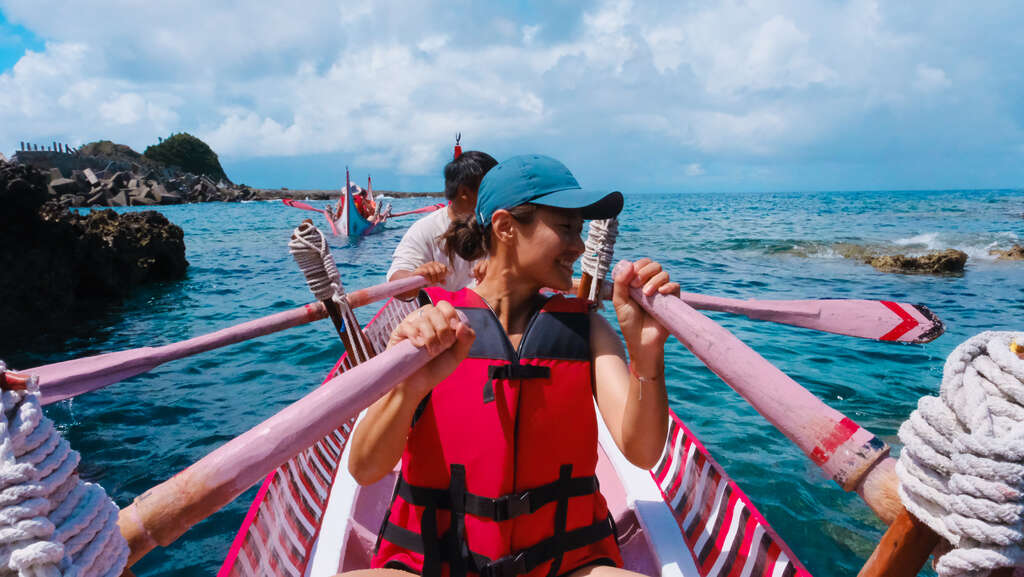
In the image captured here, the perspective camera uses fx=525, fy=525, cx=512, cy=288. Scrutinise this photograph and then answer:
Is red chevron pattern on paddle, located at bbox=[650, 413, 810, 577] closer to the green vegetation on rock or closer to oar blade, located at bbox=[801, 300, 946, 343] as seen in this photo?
oar blade, located at bbox=[801, 300, 946, 343]

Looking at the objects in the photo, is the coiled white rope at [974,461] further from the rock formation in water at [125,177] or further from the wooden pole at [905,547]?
the rock formation in water at [125,177]

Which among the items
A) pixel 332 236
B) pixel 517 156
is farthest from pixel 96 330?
pixel 332 236

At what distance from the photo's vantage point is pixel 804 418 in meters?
1.07

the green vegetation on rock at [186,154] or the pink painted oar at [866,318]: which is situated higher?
the green vegetation on rock at [186,154]

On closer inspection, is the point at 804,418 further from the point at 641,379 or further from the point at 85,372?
the point at 85,372

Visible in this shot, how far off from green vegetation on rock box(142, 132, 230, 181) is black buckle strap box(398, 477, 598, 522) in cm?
11384

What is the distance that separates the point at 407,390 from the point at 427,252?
3136mm

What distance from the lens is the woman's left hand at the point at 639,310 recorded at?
160 centimetres

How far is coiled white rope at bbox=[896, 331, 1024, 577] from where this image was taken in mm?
786

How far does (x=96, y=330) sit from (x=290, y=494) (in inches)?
361

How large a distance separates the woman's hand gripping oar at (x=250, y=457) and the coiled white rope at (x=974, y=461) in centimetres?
107

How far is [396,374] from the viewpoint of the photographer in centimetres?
132

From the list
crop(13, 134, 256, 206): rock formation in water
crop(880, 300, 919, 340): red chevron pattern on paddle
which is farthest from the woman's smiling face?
crop(13, 134, 256, 206): rock formation in water

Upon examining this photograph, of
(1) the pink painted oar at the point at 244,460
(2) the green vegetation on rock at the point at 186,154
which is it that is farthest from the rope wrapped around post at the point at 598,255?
(2) the green vegetation on rock at the point at 186,154
